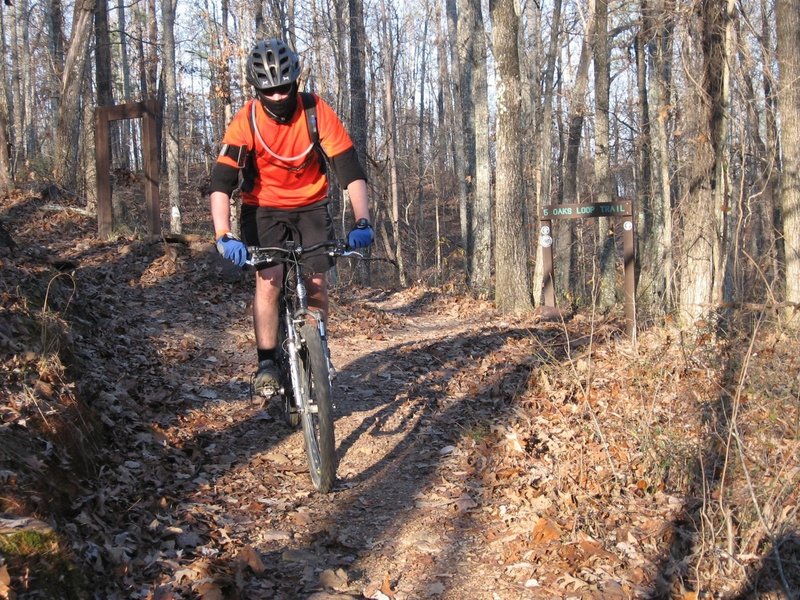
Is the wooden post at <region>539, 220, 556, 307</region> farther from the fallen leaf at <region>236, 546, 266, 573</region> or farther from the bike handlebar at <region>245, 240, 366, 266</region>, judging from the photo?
the fallen leaf at <region>236, 546, 266, 573</region>

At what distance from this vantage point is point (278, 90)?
14.6 ft

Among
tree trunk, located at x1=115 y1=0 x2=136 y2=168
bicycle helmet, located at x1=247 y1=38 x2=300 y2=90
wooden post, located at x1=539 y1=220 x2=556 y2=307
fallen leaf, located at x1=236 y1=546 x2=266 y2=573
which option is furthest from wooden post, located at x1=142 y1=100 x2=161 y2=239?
tree trunk, located at x1=115 y1=0 x2=136 y2=168

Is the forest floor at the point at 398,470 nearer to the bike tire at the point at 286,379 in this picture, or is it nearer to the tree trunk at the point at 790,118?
the bike tire at the point at 286,379

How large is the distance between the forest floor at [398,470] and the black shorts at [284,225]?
4.94 feet

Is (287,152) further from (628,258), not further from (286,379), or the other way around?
(628,258)

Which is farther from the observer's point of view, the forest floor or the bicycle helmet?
the bicycle helmet

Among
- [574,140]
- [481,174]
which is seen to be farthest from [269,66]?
[574,140]

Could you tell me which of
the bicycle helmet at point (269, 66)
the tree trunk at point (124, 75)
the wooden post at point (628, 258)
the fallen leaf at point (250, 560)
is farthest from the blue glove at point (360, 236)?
the tree trunk at point (124, 75)

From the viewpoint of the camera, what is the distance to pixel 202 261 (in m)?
10.3

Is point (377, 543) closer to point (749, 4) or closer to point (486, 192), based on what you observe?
point (486, 192)

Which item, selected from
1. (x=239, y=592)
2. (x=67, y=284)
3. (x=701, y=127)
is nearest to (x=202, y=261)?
(x=67, y=284)

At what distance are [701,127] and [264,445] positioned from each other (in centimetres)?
546

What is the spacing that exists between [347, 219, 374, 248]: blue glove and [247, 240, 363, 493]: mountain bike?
6 cm

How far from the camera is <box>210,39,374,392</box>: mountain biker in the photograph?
174 inches
